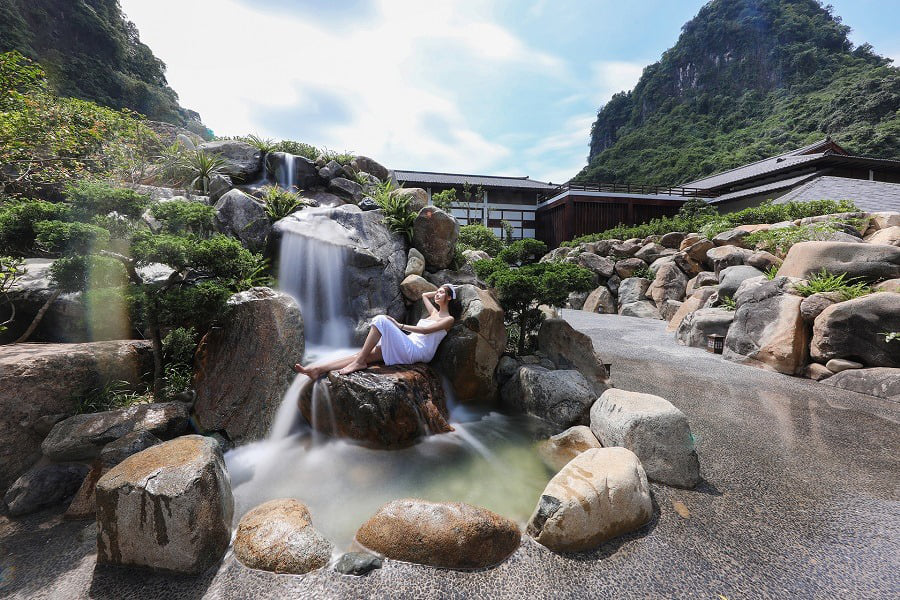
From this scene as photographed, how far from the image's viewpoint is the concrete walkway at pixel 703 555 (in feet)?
7.57

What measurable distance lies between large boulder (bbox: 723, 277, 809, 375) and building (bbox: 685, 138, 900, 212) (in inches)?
487

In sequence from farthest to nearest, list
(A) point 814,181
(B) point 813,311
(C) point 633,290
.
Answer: (A) point 814,181, (C) point 633,290, (B) point 813,311

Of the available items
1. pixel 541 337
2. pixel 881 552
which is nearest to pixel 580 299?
pixel 541 337

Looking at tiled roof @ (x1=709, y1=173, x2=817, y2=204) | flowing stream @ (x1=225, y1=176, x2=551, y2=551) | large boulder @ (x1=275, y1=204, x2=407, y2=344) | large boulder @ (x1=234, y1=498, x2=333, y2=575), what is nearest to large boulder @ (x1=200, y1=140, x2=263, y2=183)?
large boulder @ (x1=275, y1=204, x2=407, y2=344)

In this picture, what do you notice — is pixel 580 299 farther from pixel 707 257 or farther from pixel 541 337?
pixel 541 337

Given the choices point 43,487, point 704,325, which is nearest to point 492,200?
point 704,325

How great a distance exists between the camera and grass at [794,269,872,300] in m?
6.66

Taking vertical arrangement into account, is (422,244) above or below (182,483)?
above

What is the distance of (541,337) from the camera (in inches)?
257

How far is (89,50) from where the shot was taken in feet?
88.6

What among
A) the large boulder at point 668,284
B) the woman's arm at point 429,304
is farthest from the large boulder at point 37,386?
the large boulder at point 668,284

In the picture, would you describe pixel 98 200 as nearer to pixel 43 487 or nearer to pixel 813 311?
pixel 43 487

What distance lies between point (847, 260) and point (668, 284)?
6920 millimetres

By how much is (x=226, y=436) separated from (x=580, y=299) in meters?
16.1
